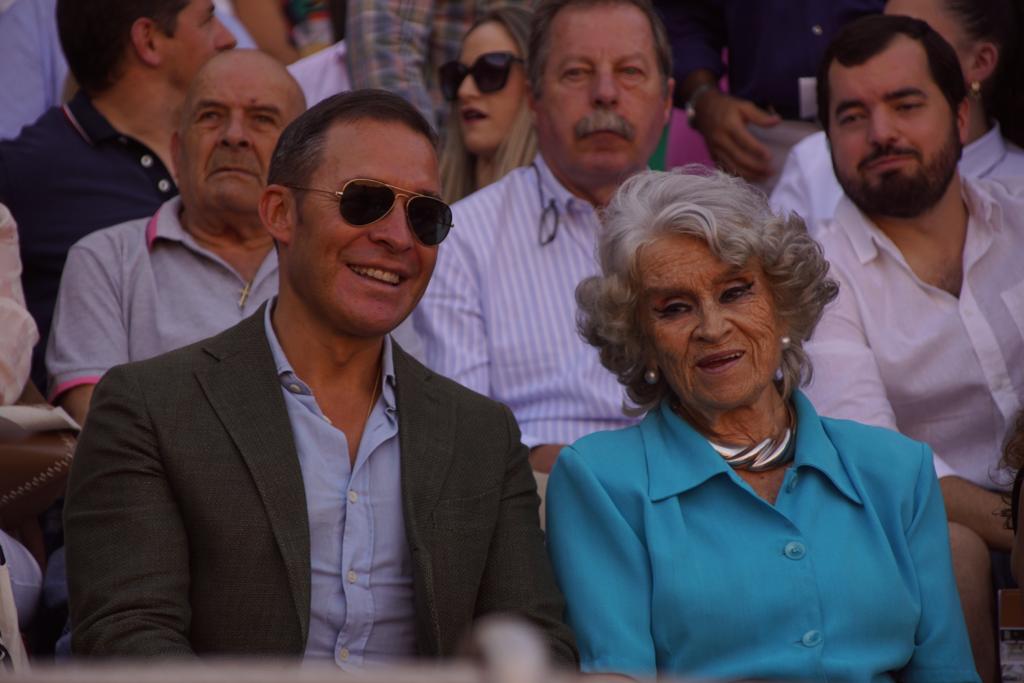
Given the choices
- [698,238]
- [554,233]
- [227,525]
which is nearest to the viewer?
[227,525]

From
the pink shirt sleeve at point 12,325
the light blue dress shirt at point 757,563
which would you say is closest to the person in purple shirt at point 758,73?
the light blue dress shirt at point 757,563

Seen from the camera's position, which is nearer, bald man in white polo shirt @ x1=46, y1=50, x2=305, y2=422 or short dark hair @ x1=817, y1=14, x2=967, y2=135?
bald man in white polo shirt @ x1=46, y1=50, x2=305, y2=422

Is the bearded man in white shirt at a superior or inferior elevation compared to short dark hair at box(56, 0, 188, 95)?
inferior

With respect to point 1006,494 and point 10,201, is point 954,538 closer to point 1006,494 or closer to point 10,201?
point 1006,494

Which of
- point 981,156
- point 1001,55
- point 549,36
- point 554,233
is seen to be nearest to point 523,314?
point 554,233

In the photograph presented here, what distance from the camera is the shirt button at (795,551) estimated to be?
10.5 feet

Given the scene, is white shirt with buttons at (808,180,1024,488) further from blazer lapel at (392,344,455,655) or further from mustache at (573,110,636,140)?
blazer lapel at (392,344,455,655)

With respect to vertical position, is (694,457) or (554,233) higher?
(554,233)

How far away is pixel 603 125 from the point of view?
16.1 feet

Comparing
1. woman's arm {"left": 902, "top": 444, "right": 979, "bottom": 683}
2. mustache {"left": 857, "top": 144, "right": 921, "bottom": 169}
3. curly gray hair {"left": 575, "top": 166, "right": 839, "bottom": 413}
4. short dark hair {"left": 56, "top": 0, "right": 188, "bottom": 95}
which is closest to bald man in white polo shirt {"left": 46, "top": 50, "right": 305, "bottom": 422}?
short dark hair {"left": 56, "top": 0, "right": 188, "bottom": 95}

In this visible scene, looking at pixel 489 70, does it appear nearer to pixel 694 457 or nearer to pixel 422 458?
pixel 694 457

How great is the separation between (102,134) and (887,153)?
2551mm

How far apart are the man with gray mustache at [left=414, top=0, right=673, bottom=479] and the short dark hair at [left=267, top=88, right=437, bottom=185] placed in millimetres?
1213

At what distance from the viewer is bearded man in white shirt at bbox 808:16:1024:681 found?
437 centimetres
